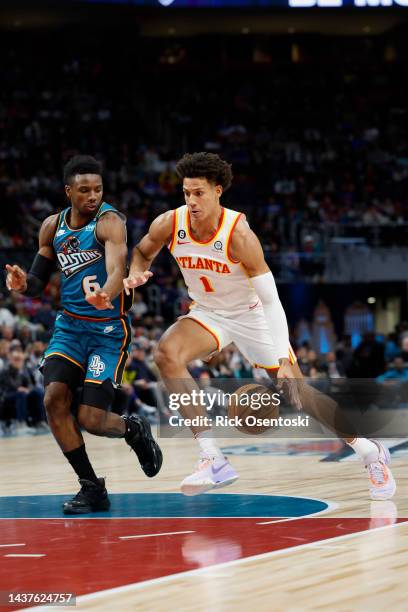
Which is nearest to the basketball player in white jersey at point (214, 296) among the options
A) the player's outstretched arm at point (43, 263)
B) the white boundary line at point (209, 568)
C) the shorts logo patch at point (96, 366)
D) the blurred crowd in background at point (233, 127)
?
the shorts logo patch at point (96, 366)

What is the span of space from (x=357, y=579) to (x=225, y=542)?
3.86 feet

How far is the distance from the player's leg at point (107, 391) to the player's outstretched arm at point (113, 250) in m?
0.23

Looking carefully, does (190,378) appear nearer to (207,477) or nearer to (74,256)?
(207,477)

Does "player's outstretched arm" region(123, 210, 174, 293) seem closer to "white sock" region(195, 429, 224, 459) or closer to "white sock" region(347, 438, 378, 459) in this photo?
"white sock" region(195, 429, 224, 459)

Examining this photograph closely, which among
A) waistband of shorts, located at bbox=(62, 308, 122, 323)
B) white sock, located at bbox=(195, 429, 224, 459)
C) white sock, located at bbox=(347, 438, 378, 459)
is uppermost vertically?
waistband of shorts, located at bbox=(62, 308, 122, 323)

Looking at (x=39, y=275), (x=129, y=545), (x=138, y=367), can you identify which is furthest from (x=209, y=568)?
(x=138, y=367)

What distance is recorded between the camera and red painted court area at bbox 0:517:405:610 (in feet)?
15.5

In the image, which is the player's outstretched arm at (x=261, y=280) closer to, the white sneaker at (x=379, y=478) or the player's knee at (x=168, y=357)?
the player's knee at (x=168, y=357)

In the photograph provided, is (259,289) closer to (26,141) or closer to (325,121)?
(26,141)

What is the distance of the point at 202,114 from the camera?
3005cm

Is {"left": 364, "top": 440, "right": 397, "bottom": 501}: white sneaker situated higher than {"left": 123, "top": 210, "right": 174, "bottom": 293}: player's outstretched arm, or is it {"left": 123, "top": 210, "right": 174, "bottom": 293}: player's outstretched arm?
{"left": 123, "top": 210, "right": 174, "bottom": 293}: player's outstretched arm

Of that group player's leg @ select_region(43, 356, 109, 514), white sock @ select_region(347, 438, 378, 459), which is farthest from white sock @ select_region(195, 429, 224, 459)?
white sock @ select_region(347, 438, 378, 459)

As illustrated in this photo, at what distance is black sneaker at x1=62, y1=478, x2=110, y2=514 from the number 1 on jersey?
4.62 feet

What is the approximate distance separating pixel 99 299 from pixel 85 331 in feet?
2.22
